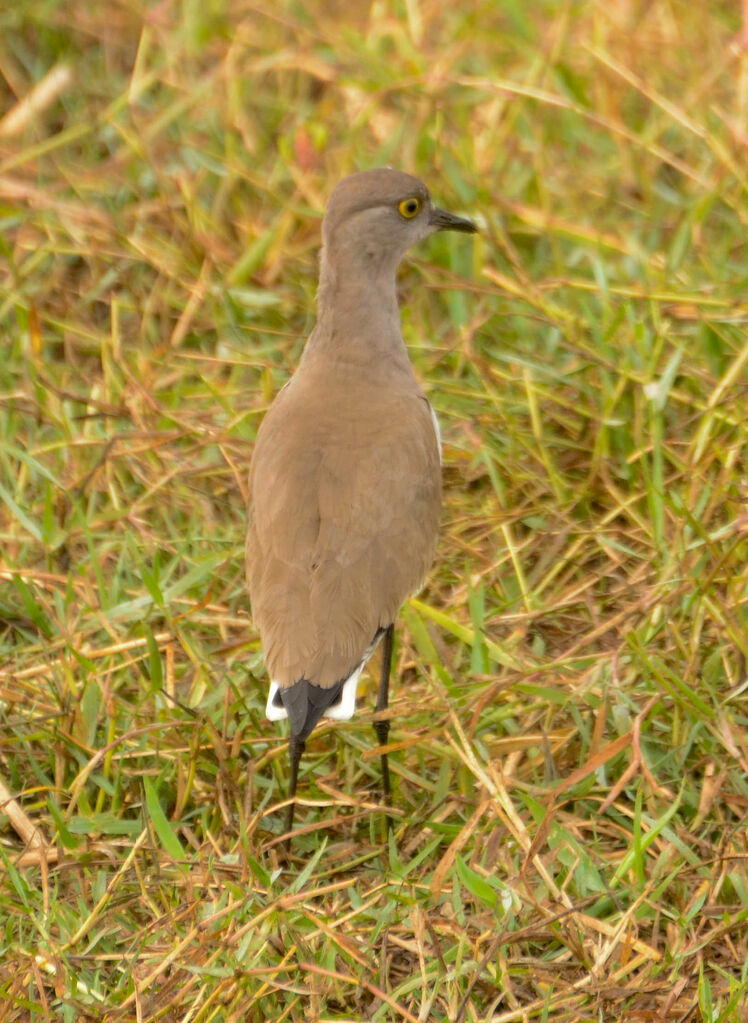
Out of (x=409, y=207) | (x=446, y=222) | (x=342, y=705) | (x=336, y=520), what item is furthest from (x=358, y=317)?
(x=342, y=705)

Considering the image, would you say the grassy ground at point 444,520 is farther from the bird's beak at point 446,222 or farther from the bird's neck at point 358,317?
the bird's neck at point 358,317

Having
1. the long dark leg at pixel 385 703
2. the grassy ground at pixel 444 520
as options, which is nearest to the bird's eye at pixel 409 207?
the grassy ground at pixel 444 520

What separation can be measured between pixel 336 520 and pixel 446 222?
1.31 meters

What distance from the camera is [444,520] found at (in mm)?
4750

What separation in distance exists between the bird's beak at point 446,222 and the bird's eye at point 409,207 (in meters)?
0.11

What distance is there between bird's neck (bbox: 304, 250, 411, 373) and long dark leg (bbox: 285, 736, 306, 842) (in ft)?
3.71

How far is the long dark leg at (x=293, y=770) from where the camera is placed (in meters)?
3.57

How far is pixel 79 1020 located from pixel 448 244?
3.26 metres

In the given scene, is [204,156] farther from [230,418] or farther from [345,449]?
[345,449]

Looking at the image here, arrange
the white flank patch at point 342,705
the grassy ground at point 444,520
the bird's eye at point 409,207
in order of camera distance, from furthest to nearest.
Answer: the bird's eye at point 409,207, the white flank patch at point 342,705, the grassy ground at point 444,520

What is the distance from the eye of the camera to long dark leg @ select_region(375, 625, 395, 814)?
385cm

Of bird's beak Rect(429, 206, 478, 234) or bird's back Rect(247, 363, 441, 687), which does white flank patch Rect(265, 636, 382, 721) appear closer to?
bird's back Rect(247, 363, 441, 687)

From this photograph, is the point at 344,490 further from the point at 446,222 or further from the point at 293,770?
the point at 446,222

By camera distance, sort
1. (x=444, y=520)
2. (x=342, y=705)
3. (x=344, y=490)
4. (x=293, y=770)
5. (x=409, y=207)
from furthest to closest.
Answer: (x=444, y=520) → (x=409, y=207) → (x=344, y=490) → (x=293, y=770) → (x=342, y=705)
